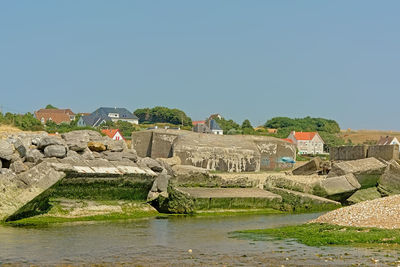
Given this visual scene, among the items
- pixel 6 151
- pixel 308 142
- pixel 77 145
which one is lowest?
pixel 6 151

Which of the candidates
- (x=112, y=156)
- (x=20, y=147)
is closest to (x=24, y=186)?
(x=20, y=147)

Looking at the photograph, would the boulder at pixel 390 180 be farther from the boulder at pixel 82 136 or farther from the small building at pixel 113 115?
the small building at pixel 113 115

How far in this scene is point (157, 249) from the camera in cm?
1191

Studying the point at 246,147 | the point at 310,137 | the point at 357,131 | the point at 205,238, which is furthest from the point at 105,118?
the point at 205,238

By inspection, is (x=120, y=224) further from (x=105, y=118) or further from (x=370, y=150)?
(x=105, y=118)

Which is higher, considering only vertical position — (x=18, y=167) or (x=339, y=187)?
(x=18, y=167)

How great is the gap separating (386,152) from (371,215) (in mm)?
14321

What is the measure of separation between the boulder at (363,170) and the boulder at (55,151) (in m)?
11.3

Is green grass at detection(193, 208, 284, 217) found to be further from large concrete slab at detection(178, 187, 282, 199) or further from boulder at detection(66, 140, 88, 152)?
boulder at detection(66, 140, 88, 152)

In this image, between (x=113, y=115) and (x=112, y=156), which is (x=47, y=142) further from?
(x=113, y=115)

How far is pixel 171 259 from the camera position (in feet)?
35.4

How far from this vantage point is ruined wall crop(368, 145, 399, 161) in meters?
28.3

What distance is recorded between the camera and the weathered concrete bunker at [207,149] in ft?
86.6

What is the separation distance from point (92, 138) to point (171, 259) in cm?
958
